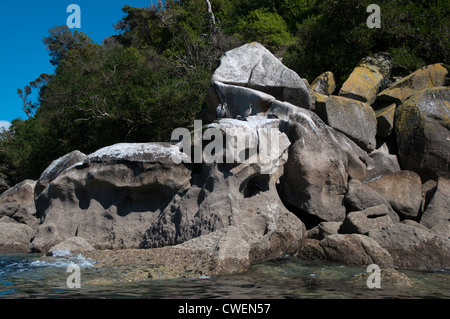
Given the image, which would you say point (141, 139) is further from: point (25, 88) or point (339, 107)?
point (25, 88)

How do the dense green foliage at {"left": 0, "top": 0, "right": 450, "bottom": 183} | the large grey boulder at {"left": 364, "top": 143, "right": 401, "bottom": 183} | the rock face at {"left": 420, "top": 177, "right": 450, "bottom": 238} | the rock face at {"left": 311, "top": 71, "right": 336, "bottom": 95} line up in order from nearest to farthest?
1. the rock face at {"left": 420, "top": 177, "right": 450, "bottom": 238}
2. the large grey boulder at {"left": 364, "top": 143, "right": 401, "bottom": 183}
3. the rock face at {"left": 311, "top": 71, "right": 336, "bottom": 95}
4. the dense green foliage at {"left": 0, "top": 0, "right": 450, "bottom": 183}

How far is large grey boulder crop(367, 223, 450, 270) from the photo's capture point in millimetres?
8070

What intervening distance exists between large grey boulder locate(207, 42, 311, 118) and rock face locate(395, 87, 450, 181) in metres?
2.61

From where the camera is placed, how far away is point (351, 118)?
12516mm

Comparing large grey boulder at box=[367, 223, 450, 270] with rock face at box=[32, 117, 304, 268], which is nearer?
large grey boulder at box=[367, 223, 450, 270]

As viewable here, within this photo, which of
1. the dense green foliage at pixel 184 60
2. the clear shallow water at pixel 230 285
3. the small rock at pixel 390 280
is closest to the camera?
the clear shallow water at pixel 230 285

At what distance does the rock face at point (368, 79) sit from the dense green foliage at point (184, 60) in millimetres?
468

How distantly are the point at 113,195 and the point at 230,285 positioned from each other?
534 centimetres

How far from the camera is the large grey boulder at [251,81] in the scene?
1216 cm

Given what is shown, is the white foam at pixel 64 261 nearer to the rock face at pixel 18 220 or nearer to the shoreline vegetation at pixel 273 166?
the shoreline vegetation at pixel 273 166

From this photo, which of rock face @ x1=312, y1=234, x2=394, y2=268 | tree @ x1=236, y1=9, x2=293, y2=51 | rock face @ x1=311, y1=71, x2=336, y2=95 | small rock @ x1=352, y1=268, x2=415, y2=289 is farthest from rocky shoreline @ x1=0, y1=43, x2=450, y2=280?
tree @ x1=236, y1=9, x2=293, y2=51

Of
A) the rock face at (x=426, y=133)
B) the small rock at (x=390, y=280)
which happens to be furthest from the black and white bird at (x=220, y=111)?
the small rock at (x=390, y=280)

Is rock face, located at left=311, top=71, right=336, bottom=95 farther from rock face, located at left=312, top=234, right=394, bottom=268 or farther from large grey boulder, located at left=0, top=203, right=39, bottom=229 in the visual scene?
large grey boulder, located at left=0, top=203, right=39, bottom=229
